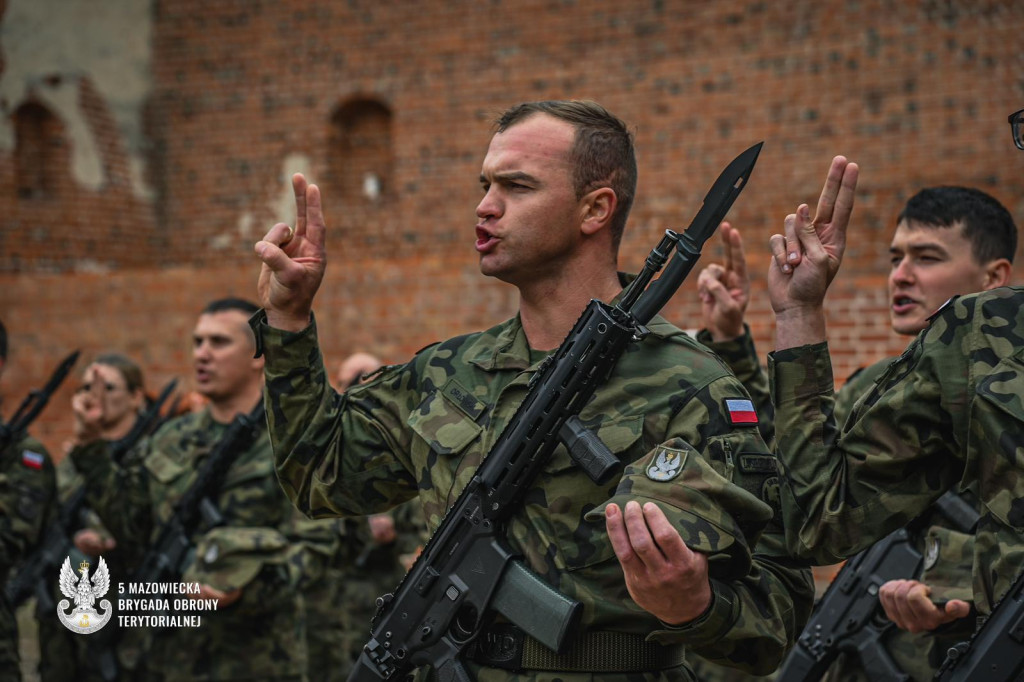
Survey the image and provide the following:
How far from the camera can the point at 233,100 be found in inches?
497

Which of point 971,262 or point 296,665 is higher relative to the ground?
point 971,262

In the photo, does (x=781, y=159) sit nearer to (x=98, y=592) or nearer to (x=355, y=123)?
(x=355, y=123)

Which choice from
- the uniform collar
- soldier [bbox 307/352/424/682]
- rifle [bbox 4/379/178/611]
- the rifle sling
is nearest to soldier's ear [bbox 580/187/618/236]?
the uniform collar

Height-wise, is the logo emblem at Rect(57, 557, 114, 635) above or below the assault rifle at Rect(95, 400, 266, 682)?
below

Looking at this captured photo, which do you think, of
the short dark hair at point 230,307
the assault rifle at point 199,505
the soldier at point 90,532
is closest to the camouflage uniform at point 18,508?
the soldier at point 90,532

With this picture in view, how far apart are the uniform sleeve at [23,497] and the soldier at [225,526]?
171 millimetres

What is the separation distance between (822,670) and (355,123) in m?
10.0

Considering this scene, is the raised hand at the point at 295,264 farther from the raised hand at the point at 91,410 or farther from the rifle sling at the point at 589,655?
the raised hand at the point at 91,410

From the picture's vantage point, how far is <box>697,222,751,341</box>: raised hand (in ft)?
11.9

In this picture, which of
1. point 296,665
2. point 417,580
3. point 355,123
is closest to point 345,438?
point 417,580

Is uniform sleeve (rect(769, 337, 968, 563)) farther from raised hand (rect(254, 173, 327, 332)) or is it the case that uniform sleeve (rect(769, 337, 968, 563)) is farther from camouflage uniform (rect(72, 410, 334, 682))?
camouflage uniform (rect(72, 410, 334, 682))

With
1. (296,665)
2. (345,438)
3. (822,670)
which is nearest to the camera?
(345,438)

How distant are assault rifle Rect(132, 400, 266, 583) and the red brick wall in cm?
406

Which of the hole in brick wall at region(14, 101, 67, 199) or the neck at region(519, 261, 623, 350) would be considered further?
the hole in brick wall at region(14, 101, 67, 199)
